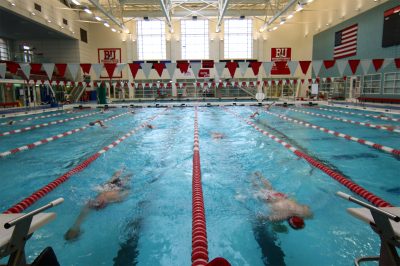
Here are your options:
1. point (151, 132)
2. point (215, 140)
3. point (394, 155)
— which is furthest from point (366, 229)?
point (151, 132)

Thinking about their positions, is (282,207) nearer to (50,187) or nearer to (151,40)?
(50,187)

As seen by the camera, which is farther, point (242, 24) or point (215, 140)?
point (242, 24)

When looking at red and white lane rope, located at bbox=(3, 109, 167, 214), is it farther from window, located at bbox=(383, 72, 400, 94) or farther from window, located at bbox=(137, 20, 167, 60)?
window, located at bbox=(137, 20, 167, 60)

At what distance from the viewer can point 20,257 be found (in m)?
1.36

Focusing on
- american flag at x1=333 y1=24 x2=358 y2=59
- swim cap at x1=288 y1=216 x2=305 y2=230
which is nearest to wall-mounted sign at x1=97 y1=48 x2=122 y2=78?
american flag at x1=333 y1=24 x2=358 y2=59

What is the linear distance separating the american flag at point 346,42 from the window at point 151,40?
14.6m

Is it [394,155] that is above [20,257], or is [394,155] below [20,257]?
below

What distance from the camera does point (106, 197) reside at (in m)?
3.72

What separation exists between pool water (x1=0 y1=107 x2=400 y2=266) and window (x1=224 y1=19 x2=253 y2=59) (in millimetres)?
20862

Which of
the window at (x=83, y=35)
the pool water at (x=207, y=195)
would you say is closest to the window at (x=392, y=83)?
the pool water at (x=207, y=195)

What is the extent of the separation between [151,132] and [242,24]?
21461 millimetres

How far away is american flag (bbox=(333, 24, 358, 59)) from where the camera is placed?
60.5ft

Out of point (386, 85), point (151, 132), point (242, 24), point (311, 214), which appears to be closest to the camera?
point (311, 214)

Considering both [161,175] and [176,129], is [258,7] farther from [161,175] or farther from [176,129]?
[161,175]
